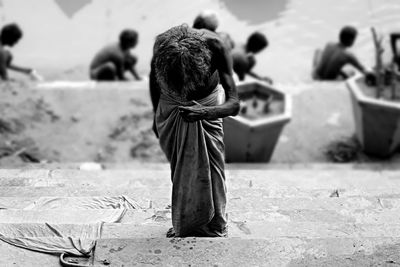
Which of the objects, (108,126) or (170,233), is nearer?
(170,233)

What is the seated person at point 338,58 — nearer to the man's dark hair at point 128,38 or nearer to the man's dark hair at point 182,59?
the man's dark hair at point 128,38

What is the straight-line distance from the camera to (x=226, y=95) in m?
3.05

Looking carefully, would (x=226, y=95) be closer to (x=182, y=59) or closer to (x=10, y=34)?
(x=182, y=59)

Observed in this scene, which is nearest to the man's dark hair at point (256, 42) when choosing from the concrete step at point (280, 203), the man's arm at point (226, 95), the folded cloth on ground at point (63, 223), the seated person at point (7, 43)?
the seated person at point (7, 43)

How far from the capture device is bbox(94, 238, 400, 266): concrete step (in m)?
2.79

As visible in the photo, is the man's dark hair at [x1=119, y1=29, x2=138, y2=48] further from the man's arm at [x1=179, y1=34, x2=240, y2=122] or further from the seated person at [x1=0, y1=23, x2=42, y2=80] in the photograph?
the man's arm at [x1=179, y1=34, x2=240, y2=122]

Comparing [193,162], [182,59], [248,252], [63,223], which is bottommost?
[63,223]

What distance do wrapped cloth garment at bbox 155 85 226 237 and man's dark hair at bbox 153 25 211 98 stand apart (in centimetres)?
15

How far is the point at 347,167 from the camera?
6203 millimetres

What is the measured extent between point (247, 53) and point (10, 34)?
3.41 meters

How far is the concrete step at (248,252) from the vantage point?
9.14ft

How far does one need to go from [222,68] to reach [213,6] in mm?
9711

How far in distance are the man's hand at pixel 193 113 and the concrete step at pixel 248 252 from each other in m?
0.63

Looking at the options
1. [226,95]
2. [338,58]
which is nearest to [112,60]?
[338,58]
